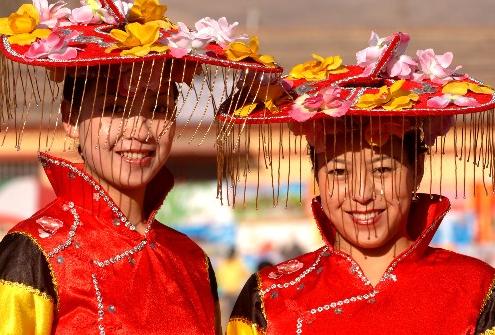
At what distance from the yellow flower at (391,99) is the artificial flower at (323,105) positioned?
0.05 meters

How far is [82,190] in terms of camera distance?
3.45m

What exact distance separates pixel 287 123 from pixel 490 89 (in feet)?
1.78

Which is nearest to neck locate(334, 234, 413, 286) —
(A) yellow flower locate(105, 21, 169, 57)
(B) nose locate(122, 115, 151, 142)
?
(B) nose locate(122, 115, 151, 142)

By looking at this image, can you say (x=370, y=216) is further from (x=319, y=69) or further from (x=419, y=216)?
(x=319, y=69)

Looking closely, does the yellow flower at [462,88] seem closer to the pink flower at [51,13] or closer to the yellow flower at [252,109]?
the yellow flower at [252,109]

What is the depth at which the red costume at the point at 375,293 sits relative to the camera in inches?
130

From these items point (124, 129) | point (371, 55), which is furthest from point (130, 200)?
point (371, 55)

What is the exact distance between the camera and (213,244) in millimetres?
11688

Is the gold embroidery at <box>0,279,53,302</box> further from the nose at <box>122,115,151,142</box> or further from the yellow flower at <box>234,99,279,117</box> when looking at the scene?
the yellow flower at <box>234,99,279,117</box>

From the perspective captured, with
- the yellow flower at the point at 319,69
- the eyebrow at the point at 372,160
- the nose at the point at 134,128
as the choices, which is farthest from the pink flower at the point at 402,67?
the nose at the point at 134,128

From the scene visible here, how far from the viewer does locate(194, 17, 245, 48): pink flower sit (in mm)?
3389

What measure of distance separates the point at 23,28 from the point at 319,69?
816 millimetres

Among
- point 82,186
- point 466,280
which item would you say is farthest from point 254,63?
point 466,280

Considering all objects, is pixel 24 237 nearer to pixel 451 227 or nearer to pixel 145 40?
pixel 145 40
